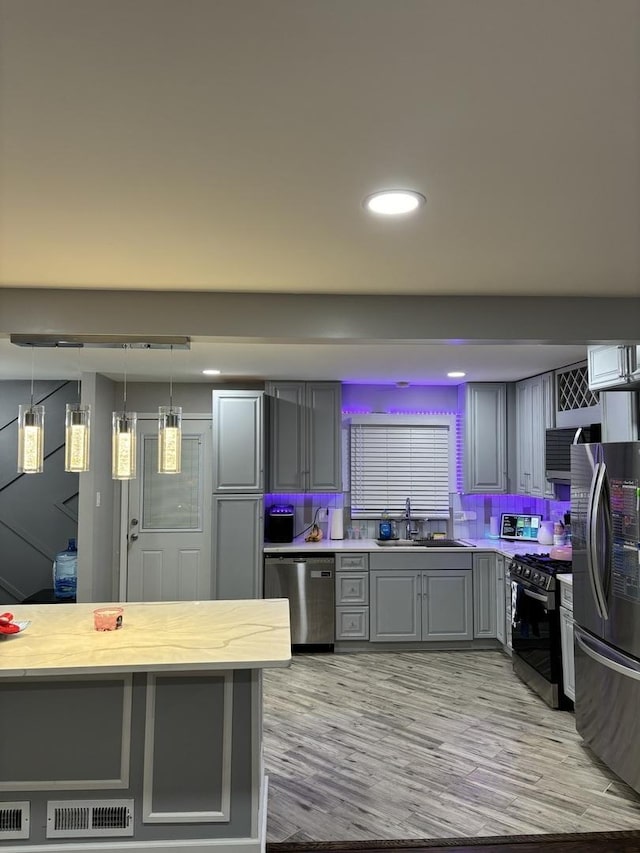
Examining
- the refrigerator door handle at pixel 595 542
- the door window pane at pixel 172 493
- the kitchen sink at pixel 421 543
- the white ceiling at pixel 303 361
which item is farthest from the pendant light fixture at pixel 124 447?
the door window pane at pixel 172 493

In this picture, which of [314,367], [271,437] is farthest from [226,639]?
[271,437]

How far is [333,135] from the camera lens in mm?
1358

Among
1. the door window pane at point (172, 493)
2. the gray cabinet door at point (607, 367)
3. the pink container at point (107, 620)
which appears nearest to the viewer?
the pink container at point (107, 620)

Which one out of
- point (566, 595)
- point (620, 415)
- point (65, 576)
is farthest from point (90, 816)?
point (65, 576)

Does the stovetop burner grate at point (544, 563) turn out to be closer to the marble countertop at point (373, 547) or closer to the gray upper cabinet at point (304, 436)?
the marble countertop at point (373, 547)

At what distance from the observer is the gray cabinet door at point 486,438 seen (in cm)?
575

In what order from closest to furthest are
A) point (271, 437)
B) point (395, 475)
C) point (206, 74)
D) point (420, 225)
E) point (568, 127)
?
point (206, 74) → point (568, 127) → point (420, 225) → point (271, 437) → point (395, 475)

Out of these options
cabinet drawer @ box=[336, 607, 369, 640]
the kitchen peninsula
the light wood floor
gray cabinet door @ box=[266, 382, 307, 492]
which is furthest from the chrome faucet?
the kitchen peninsula

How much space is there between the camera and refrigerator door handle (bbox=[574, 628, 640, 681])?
9.68ft

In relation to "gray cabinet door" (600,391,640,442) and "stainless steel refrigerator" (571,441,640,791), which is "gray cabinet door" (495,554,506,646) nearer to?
"stainless steel refrigerator" (571,441,640,791)

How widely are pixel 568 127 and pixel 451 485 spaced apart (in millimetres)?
5009

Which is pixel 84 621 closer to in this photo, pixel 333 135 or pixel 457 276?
pixel 457 276

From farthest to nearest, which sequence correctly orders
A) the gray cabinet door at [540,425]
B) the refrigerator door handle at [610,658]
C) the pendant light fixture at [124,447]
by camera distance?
the gray cabinet door at [540,425] < the refrigerator door handle at [610,658] < the pendant light fixture at [124,447]

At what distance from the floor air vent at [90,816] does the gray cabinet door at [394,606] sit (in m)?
3.12
